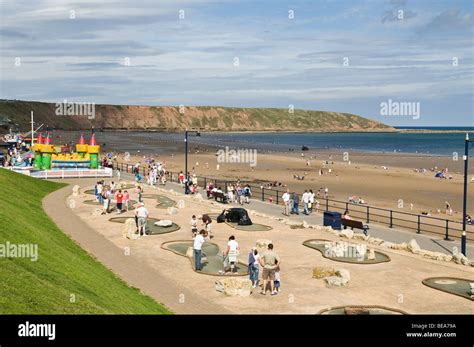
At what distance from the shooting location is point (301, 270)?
1778 cm

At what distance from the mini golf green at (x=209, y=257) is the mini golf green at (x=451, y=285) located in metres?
5.96

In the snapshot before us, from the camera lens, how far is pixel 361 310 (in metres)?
13.2

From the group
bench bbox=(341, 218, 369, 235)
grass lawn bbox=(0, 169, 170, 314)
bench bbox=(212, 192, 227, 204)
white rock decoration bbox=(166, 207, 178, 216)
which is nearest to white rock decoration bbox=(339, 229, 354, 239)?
bench bbox=(341, 218, 369, 235)

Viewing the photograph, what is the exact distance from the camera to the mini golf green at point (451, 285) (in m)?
A: 15.3

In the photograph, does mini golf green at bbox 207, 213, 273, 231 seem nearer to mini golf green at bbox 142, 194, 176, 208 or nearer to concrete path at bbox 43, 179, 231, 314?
concrete path at bbox 43, 179, 231, 314

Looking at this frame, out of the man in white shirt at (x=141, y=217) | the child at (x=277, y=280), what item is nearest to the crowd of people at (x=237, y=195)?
the man in white shirt at (x=141, y=217)

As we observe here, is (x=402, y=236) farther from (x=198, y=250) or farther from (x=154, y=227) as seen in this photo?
(x=154, y=227)

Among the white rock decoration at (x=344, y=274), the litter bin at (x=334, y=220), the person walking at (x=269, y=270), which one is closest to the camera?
the person walking at (x=269, y=270)

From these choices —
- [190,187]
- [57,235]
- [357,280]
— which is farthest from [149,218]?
[357,280]

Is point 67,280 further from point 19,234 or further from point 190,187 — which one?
point 190,187

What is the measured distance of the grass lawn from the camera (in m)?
10.1

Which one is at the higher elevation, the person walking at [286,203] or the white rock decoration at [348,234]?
the person walking at [286,203]

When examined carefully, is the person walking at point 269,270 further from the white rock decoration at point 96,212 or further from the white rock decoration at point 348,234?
the white rock decoration at point 96,212
